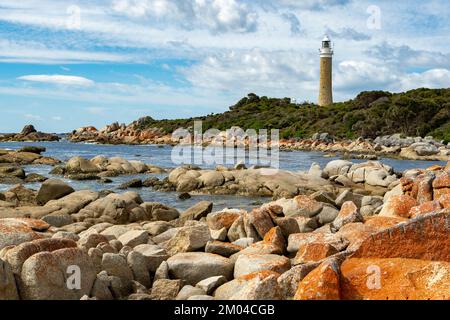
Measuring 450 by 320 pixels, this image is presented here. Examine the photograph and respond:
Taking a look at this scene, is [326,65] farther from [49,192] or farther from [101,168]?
[49,192]

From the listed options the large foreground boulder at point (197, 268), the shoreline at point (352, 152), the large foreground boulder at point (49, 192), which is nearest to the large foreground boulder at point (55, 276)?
the large foreground boulder at point (197, 268)

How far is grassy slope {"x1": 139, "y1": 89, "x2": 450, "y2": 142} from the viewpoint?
65500 mm

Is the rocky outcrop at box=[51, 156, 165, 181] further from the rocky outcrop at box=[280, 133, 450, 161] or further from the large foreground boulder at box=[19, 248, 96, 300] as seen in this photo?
the large foreground boulder at box=[19, 248, 96, 300]

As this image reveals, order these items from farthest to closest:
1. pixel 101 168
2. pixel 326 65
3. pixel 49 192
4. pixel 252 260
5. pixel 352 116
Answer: pixel 326 65, pixel 352 116, pixel 101 168, pixel 49 192, pixel 252 260

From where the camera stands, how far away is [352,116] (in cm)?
7256

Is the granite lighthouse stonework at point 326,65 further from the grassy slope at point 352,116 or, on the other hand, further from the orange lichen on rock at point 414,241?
the orange lichen on rock at point 414,241

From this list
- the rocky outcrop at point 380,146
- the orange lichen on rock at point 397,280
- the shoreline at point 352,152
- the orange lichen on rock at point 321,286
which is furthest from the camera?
the rocky outcrop at point 380,146

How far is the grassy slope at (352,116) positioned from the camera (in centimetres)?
6550

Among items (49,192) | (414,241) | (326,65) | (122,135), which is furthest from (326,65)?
(414,241)

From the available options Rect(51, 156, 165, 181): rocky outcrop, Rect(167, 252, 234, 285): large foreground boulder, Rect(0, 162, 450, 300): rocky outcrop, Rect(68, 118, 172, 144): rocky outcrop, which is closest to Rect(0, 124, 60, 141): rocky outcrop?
Rect(68, 118, 172, 144): rocky outcrop

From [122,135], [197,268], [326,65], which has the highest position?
[326,65]

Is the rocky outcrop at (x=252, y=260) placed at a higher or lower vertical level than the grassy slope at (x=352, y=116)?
lower

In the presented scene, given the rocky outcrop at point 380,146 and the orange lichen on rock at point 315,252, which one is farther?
Result: the rocky outcrop at point 380,146

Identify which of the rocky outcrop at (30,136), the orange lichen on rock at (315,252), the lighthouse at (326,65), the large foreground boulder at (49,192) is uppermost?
the lighthouse at (326,65)
